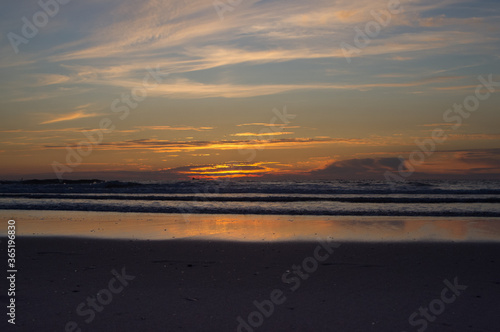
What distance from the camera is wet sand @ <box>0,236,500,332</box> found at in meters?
5.77

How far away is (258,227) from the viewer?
15469 millimetres

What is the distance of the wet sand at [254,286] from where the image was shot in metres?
5.77

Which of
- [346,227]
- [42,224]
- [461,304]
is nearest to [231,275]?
[461,304]

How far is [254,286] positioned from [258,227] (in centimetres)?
797

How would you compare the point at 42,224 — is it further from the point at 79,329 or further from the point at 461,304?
the point at 461,304

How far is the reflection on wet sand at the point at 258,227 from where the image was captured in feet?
42.9

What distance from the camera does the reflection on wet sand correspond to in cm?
1309

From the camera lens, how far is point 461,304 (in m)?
6.46

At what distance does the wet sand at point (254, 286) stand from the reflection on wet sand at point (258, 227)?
1.58m

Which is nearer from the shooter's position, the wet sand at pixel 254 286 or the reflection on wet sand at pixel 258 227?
the wet sand at pixel 254 286

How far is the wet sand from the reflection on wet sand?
1.58 metres

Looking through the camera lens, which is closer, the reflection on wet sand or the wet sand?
the wet sand

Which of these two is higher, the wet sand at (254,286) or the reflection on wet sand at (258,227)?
the reflection on wet sand at (258,227)

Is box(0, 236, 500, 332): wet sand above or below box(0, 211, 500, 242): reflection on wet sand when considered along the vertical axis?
below
